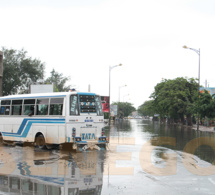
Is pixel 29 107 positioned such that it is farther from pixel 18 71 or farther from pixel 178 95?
pixel 178 95

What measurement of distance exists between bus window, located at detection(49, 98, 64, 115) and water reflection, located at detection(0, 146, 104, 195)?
10.2 ft

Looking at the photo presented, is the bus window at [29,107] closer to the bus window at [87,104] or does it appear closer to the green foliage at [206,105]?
the bus window at [87,104]

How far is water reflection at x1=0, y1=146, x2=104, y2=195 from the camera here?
7.43 metres

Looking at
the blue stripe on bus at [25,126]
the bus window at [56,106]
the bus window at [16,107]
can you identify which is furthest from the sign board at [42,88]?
the bus window at [56,106]

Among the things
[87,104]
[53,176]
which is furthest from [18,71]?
[53,176]

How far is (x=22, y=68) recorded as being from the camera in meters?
55.7

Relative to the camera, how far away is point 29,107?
16.8 meters

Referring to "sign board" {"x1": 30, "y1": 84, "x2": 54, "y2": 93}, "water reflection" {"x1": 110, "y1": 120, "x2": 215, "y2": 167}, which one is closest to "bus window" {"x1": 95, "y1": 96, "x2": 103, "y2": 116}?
"water reflection" {"x1": 110, "y1": 120, "x2": 215, "y2": 167}

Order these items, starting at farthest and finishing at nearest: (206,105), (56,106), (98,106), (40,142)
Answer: (206,105) → (40,142) → (98,106) → (56,106)

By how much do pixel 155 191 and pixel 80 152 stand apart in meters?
8.01

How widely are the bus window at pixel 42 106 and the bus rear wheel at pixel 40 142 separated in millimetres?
1170

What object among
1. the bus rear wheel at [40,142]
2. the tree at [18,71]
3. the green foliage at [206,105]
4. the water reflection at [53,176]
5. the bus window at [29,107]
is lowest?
the water reflection at [53,176]

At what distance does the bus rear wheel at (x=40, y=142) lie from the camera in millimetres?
15799

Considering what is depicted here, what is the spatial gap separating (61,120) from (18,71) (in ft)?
141
